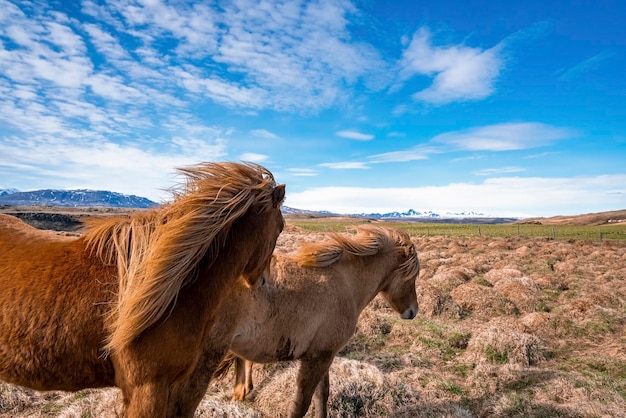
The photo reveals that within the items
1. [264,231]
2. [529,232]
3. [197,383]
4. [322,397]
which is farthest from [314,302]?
[529,232]

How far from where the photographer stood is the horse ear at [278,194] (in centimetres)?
278

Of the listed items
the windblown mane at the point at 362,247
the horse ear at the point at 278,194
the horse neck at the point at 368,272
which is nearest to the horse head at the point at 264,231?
the horse ear at the point at 278,194

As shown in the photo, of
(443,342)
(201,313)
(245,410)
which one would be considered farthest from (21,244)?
(443,342)

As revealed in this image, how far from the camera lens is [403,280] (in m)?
5.39

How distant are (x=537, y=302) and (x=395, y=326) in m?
5.19

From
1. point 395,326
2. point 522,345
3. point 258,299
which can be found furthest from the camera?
point 395,326

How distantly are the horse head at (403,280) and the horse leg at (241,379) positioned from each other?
2223mm

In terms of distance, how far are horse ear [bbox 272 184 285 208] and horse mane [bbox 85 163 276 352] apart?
0.05m

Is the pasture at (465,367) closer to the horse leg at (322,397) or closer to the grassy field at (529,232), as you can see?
the horse leg at (322,397)

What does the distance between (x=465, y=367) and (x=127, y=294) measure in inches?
237

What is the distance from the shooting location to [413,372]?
5824mm

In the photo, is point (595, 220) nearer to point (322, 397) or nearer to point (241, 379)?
point (322, 397)

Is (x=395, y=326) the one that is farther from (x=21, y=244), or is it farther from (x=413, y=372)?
(x=21, y=244)

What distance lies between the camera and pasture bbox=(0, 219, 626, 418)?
4.64 meters
